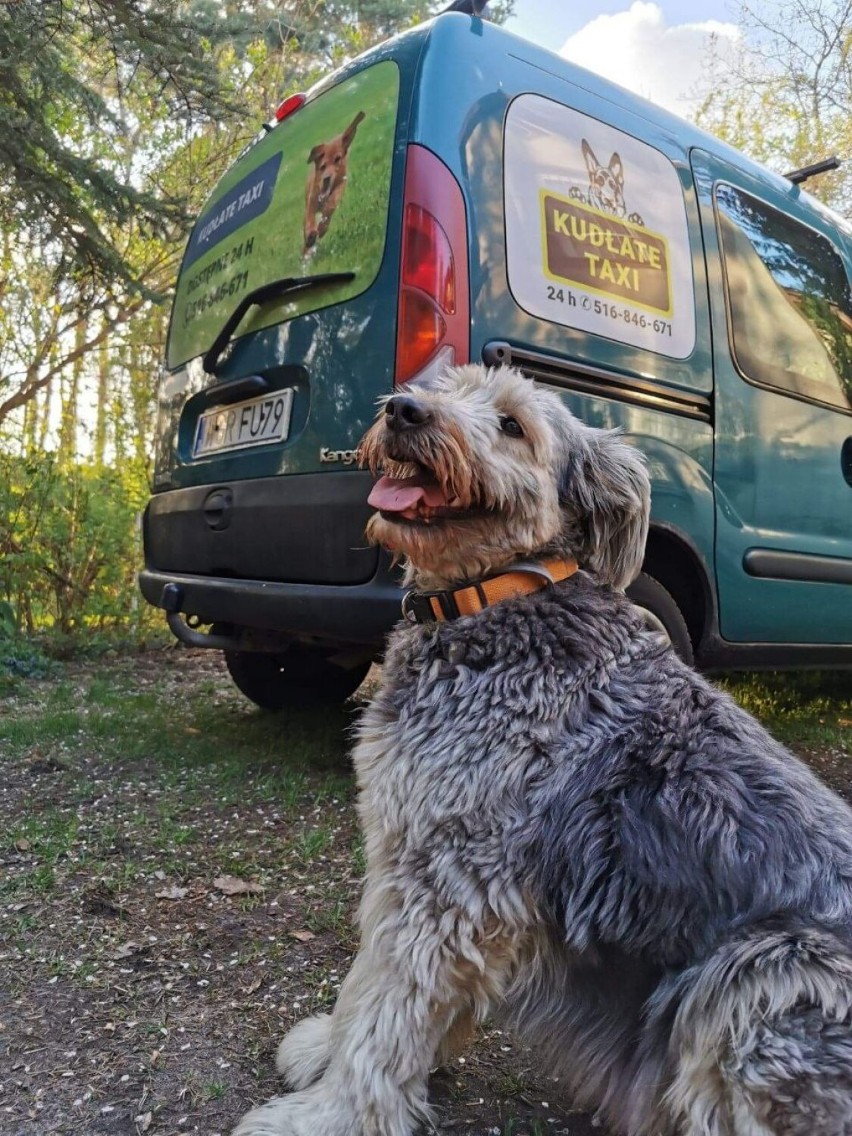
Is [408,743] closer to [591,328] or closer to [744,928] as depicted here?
[744,928]

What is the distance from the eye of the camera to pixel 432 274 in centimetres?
281

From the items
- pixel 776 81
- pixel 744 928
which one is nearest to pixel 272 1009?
pixel 744 928

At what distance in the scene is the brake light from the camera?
388 centimetres

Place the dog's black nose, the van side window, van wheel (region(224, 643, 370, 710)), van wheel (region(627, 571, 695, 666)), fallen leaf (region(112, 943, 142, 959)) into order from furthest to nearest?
van wheel (region(224, 643, 370, 710)) → the van side window → van wheel (region(627, 571, 695, 666)) → fallen leaf (region(112, 943, 142, 959)) → the dog's black nose

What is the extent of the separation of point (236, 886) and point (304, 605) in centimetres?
106

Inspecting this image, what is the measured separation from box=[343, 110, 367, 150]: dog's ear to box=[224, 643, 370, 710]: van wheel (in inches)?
107

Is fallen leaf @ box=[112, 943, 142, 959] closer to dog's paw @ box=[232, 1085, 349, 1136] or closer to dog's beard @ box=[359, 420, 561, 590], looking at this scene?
dog's paw @ box=[232, 1085, 349, 1136]

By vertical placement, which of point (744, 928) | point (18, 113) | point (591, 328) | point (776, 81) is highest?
point (776, 81)

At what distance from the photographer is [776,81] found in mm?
16984

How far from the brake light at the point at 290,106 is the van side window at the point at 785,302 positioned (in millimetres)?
2029

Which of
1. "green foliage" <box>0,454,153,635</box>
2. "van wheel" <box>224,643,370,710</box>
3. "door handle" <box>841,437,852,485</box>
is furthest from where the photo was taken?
"green foliage" <box>0,454,153,635</box>

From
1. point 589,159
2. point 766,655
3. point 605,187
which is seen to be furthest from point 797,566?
point 589,159

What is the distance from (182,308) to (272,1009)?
3.67m

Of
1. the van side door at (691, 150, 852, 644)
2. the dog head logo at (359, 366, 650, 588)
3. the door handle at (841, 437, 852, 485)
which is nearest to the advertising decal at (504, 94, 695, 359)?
the van side door at (691, 150, 852, 644)
